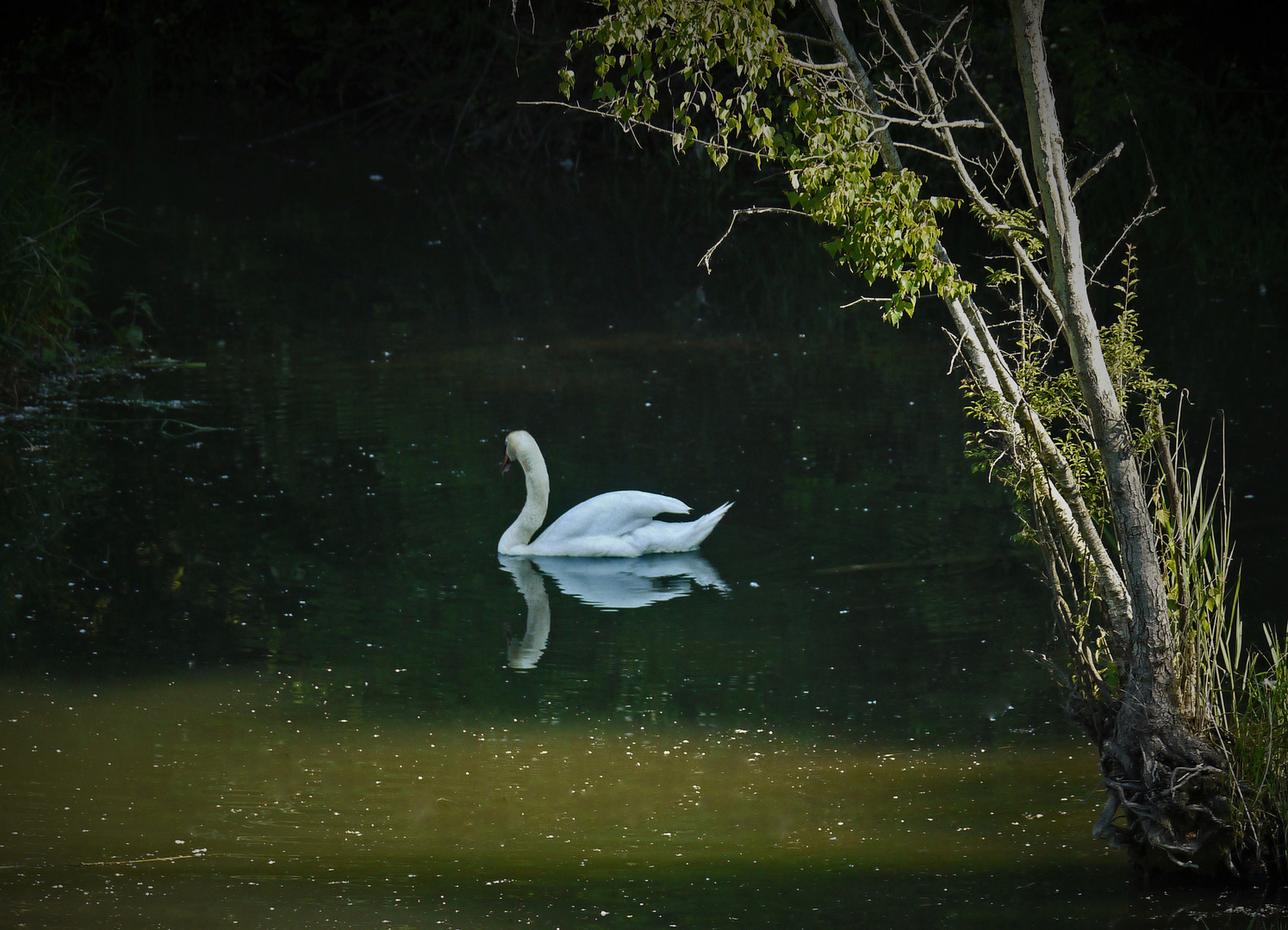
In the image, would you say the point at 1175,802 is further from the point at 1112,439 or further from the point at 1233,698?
the point at 1112,439

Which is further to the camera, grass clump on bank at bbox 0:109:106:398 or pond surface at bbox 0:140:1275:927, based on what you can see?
grass clump on bank at bbox 0:109:106:398

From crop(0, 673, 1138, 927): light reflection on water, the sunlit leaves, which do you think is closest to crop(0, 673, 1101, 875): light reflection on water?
crop(0, 673, 1138, 927): light reflection on water

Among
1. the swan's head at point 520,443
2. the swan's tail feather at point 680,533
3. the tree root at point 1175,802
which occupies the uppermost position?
the swan's head at point 520,443

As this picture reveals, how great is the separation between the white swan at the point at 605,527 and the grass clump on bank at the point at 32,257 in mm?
3533

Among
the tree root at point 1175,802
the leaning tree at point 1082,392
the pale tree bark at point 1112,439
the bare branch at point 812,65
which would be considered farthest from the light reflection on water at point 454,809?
the bare branch at point 812,65

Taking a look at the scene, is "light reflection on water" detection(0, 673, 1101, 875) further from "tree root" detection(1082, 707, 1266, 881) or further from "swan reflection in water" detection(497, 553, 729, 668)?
"swan reflection in water" detection(497, 553, 729, 668)

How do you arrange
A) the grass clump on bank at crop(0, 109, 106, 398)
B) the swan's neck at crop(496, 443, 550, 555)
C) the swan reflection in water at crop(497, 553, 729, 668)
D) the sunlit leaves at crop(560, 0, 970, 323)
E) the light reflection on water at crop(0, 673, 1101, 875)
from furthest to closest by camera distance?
the grass clump on bank at crop(0, 109, 106, 398) < the swan's neck at crop(496, 443, 550, 555) < the swan reflection in water at crop(497, 553, 729, 668) < the light reflection on water at crop(0, 673, 1101, 875) < the sunlit leaves at crop(560, 0, 970, 323)

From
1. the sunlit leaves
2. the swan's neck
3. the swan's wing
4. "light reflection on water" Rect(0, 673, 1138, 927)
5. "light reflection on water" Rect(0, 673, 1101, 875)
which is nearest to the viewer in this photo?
the sunlit leaves

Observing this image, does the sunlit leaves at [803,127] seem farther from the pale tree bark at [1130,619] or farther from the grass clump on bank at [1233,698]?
the grass clump on bank at [1233,698]

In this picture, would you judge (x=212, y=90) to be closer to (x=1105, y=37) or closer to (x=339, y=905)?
(x=1105, y=37)

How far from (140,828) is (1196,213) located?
1240 centimetres

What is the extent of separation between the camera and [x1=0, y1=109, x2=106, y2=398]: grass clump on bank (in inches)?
393

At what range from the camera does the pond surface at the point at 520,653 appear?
468cm

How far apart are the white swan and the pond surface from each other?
0.43ft
